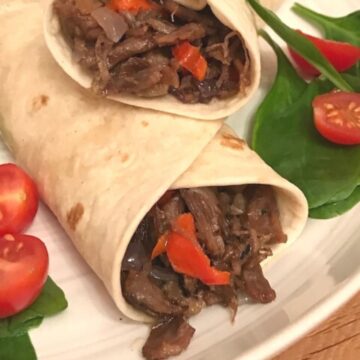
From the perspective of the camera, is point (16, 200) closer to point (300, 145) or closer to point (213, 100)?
point (213, 100)

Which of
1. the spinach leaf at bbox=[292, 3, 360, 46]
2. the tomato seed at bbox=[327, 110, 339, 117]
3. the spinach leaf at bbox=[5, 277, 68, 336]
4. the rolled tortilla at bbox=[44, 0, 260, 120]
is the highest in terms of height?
the rolled tortilla at bbox=[44, 0, 260, 120]

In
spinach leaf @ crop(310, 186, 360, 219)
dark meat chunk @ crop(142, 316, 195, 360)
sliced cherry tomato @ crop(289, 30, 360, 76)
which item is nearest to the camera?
dark meat chunk @ crop(142, 316, 195, 360)

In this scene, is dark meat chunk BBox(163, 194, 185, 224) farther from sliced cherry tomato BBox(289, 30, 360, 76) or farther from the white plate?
sliced cherry tomato BBox(289, 30, 360, 76)

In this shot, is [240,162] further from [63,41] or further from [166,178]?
[63,41]

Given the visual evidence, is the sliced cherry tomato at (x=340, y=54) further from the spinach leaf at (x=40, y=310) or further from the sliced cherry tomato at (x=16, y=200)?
the spinach leaf at (x=40, y=310)

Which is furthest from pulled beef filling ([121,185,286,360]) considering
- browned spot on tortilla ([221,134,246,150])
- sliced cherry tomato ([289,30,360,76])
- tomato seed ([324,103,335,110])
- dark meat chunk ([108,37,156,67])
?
sliced cherry tomato ([289,30,360,76])

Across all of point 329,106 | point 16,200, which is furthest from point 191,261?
point 329,106

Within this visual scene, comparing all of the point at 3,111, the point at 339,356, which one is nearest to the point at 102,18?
the point at 3,111
